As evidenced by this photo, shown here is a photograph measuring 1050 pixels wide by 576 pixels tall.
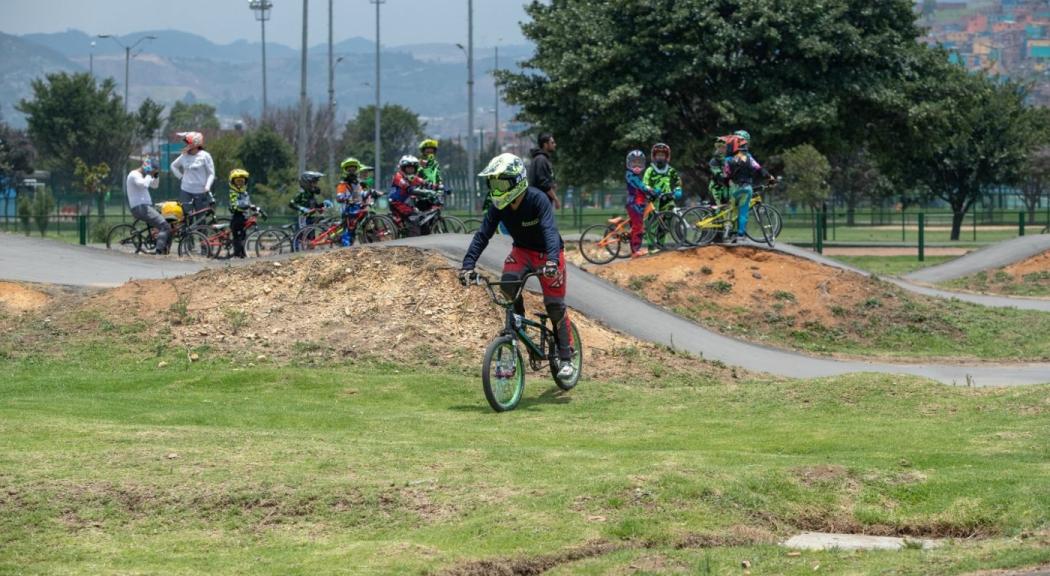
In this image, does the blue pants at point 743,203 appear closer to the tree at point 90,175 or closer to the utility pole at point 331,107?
the utility pole at point 331,107

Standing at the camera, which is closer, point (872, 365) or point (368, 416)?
point (368, 416)

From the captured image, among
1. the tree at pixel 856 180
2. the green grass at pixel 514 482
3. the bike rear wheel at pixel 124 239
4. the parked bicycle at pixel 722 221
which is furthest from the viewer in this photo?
the tree at pixel 856 180

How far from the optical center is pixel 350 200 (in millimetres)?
25094

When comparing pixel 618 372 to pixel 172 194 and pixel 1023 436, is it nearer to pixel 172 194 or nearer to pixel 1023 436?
pixel 1023 436

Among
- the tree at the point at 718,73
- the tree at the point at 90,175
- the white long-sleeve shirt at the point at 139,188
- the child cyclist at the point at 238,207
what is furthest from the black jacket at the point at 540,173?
the tree at the point at 90,175

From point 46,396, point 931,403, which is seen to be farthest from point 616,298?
point 46,396

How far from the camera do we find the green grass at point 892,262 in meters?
36.6

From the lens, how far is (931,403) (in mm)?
12883

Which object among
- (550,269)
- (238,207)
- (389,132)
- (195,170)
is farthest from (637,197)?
(389,132)

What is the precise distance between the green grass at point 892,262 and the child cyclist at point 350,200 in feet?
48.4

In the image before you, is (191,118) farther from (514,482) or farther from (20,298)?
(514,482)

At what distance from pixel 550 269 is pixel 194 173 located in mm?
15396

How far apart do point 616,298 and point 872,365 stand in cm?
329

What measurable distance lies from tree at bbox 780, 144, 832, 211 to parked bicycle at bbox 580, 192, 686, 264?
660 inches
